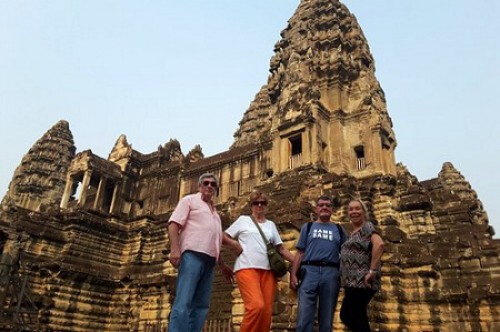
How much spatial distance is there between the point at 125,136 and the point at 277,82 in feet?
43.6

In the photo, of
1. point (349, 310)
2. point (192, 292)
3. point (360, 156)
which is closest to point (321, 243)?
point (349, 310)

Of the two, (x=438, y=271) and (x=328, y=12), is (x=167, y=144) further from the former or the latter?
(x=438, y=271)

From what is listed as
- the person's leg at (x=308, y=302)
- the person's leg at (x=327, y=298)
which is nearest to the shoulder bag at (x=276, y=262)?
the person's leg at (x=308, y=302)

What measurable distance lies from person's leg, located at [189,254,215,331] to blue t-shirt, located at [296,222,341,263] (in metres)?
1.32

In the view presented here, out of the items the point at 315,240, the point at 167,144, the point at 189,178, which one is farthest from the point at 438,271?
the point at 167,144

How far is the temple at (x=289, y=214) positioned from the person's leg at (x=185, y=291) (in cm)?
560

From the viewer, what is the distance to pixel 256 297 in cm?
486

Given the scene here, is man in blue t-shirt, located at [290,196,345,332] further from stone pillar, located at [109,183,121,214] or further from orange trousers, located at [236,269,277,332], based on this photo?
stone pillar, located at [109,183,121,214]

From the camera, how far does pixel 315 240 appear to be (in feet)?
17.7

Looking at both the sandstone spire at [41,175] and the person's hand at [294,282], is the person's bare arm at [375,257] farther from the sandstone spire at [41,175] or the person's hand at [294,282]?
the sandstone spire at [41,175]

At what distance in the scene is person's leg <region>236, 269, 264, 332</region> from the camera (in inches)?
187

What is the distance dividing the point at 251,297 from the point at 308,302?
2.63 feet

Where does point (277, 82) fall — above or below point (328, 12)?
below

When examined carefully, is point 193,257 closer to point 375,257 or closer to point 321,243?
point 321,243
